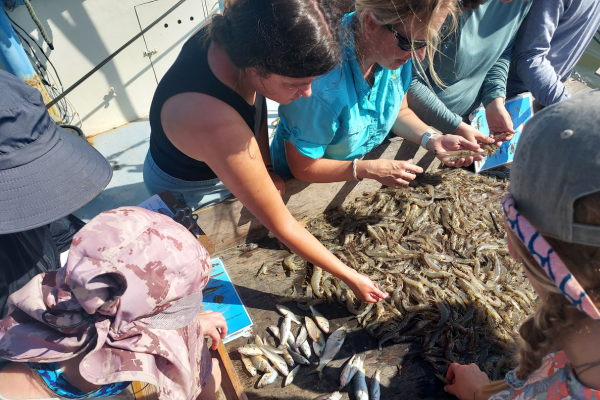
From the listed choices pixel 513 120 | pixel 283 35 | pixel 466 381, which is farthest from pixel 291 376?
pixel 513 120

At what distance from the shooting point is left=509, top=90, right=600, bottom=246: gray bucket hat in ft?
2.68

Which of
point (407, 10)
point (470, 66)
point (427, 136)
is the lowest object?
point (427, 136)

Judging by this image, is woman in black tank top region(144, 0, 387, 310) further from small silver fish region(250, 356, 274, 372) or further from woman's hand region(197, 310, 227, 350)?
small silver fish region(250, 356, 274, 372)

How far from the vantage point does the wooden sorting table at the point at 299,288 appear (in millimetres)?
2303

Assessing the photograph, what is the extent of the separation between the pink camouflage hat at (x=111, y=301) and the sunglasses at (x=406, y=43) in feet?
5.04

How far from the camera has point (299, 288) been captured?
9.45 feet

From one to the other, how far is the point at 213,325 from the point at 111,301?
997 millimetres

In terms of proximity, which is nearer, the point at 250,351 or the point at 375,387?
the point at 375,387

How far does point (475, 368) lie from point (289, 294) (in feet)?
4.45

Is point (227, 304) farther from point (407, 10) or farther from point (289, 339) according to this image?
point (407, 10)

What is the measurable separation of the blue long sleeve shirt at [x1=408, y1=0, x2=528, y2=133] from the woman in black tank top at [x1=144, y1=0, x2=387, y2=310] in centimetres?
135

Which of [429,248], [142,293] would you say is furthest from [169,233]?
[429,248]

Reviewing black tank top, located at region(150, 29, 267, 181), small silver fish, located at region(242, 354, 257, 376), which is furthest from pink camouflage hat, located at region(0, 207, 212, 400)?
small silver fish, located at region(242, 354, 257, 376)

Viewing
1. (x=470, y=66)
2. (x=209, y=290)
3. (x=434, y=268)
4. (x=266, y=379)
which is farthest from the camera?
(x=470, y=66)
